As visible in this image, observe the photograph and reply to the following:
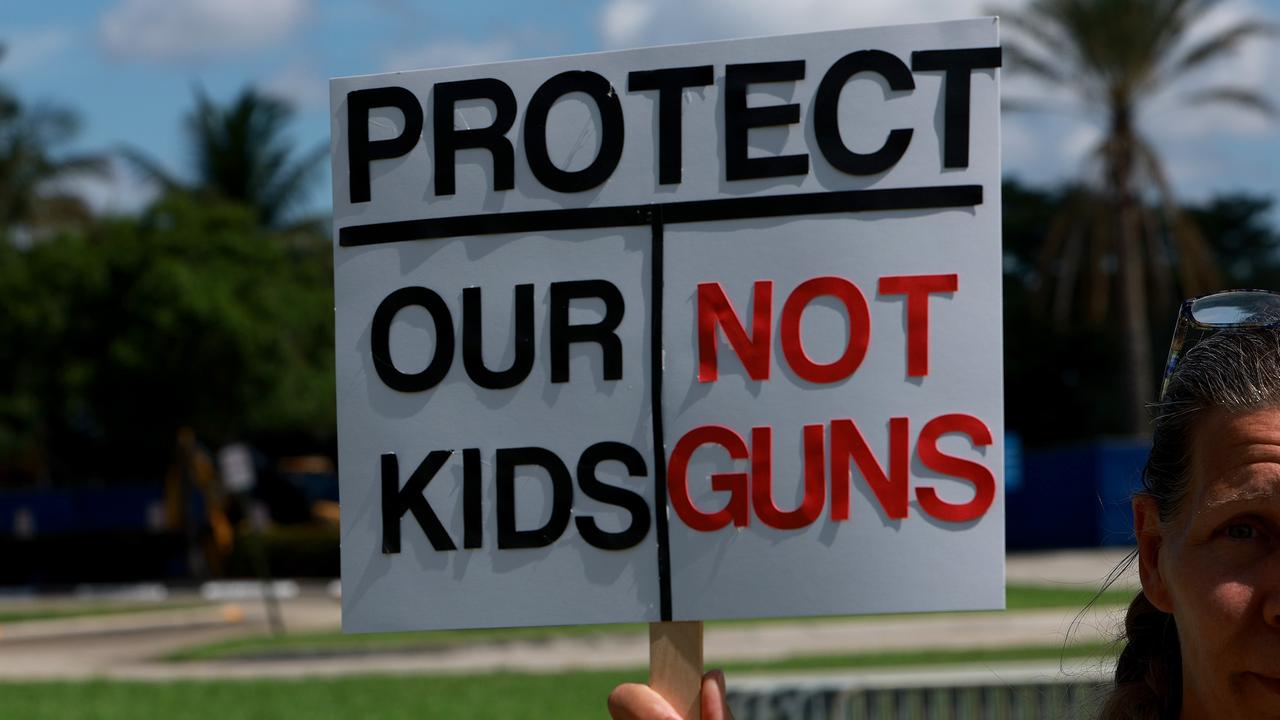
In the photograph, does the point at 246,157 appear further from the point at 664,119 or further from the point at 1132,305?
the point at 664,119

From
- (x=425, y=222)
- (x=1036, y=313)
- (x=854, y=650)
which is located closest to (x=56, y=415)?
(x=1036, y=313)

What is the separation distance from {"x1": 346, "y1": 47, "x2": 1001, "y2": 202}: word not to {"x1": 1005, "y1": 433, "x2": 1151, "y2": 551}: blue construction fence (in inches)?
1277

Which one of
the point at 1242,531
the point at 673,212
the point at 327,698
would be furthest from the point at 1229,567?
the point at 327,698

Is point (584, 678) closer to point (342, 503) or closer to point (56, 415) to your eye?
point (342, 503)

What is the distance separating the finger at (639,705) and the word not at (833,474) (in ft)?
0.88

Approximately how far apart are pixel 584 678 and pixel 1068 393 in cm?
3773

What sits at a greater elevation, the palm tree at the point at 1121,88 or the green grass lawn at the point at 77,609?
the palm tree at the point at 1121,88

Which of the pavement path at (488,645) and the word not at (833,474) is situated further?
the pavement path at (488,645)

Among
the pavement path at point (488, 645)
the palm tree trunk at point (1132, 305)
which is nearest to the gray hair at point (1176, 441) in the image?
the pavement path at point (488, 645)

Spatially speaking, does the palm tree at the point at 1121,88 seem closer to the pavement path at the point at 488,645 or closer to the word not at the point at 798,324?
the pavement path at the point at 488,645

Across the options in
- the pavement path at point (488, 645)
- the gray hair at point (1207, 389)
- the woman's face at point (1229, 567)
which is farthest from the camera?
the pavement path at point (488, 645)

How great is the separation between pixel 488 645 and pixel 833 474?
604 inches

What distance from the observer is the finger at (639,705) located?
2.29 meters

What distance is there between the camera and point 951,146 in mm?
2416
